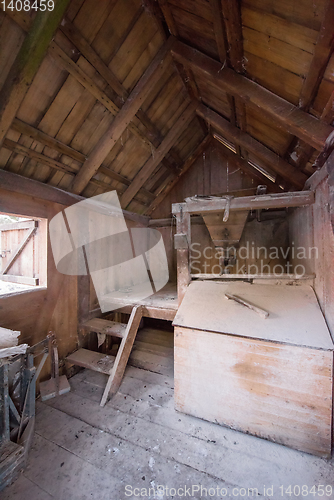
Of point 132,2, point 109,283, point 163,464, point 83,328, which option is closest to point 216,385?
point 163,464

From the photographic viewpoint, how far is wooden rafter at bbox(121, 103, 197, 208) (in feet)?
11.5

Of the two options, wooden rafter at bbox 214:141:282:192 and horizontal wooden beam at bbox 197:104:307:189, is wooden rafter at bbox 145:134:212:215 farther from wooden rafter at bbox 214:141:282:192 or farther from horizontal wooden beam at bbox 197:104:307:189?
horizontal wooden beam at bbox 197:104:307:189

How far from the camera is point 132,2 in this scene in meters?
1.96

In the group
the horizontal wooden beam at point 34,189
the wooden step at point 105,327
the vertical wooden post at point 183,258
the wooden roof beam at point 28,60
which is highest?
the wooden roof beam at point 28,60

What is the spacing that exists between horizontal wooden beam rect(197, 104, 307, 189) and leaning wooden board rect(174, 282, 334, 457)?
58.1 inches

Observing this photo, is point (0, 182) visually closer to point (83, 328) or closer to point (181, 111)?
point (83, 328)

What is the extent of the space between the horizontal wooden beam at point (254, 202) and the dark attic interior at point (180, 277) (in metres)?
0.02

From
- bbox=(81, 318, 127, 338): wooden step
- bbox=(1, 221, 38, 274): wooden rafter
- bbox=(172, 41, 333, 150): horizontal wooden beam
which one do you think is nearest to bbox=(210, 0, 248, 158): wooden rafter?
bbox=(172, 41, 333, 150): horizontal wooden beam

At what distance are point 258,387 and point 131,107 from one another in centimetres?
338

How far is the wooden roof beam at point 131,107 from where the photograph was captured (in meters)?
2.44

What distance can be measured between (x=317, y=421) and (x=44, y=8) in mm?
3943

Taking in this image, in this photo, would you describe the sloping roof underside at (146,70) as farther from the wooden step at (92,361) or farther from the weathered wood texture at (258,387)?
the wooden step at (92,361)

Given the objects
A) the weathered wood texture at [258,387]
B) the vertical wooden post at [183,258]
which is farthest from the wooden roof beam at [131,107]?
the weathered wood texture at [258,387]

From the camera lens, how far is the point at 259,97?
1931mm
